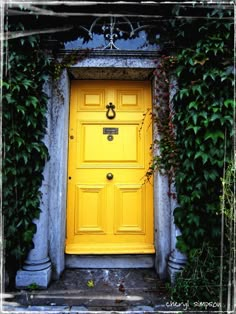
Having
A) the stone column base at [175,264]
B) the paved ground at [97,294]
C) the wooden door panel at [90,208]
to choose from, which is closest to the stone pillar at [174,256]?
the stone column base at [175,264]

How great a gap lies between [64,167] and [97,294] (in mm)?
1493

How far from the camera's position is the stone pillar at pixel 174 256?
312 centimetres

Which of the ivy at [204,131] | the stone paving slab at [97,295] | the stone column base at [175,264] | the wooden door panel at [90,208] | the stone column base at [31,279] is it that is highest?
the ivy at [204,131]

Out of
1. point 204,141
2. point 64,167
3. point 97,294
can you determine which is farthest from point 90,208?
point 204,141

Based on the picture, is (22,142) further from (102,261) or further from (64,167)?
(102,261)

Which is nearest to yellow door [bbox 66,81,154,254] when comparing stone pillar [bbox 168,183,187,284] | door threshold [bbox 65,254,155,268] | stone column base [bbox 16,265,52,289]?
door threshold [bbox 65,254,155,268]

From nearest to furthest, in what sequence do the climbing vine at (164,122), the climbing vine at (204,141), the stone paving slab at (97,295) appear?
the stone paving slab at (97,295) → the climbing vine at (204,141) → the climbing vine at (164,122)

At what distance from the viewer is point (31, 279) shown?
3090 mm

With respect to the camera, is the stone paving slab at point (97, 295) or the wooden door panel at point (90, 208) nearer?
the stone paving slab at point (97, 295)

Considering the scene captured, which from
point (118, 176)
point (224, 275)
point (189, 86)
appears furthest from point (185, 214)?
point (189, 86)

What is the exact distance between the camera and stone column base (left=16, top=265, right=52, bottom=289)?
3.09 meters

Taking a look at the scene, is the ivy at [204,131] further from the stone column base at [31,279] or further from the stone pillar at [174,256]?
the stone column base at [31,279]

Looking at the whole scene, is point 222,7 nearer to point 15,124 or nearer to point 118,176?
point 118,176

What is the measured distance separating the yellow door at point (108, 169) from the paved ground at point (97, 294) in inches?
13.3
